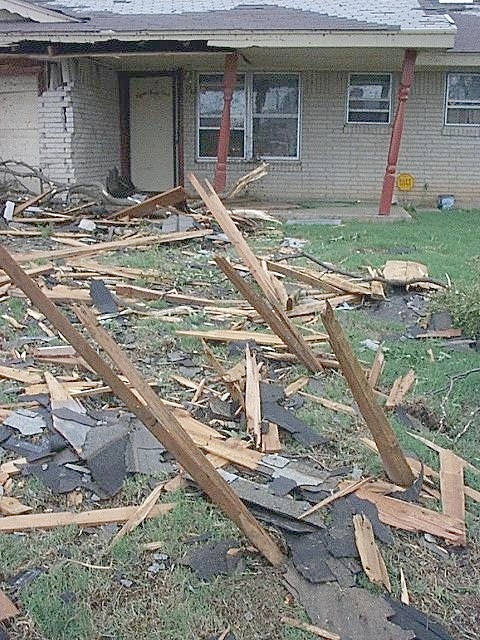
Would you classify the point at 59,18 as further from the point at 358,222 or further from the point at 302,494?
the point at 302,494

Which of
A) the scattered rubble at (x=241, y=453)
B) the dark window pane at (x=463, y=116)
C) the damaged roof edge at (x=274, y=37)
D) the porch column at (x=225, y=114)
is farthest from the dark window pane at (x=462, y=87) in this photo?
the scattered rubble at (x=241, y=453)

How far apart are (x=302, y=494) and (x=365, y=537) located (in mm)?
428

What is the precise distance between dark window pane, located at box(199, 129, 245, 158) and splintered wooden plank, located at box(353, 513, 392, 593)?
14.0 meters

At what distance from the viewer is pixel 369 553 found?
305 centimetres

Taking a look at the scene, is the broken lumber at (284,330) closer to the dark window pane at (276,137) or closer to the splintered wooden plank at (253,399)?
the splintered wooden plank at (253,399)

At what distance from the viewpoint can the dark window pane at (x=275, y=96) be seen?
16214mm

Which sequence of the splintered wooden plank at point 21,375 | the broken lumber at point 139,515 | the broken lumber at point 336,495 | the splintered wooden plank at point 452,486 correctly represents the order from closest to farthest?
the broken lumber at point 139,515, the broken lumber at point 336,495, the splintered wooden plank at point 452,486, the splintered wooden plank at point 21,375

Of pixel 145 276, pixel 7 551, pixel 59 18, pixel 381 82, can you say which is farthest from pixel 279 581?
pixel 381 82

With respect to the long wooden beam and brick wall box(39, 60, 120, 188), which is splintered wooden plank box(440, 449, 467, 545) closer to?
the long wooden beam

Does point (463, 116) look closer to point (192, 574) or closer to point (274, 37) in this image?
point (274, 37)

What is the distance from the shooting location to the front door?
1653 cm

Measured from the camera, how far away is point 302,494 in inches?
136

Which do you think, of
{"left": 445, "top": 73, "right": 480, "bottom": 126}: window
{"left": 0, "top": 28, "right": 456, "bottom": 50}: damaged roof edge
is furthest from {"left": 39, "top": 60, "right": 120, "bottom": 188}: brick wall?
{"left": 445, "top": 73, "right": 480, "bottom": 126}: window

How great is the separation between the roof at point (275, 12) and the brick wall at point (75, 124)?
125cm
